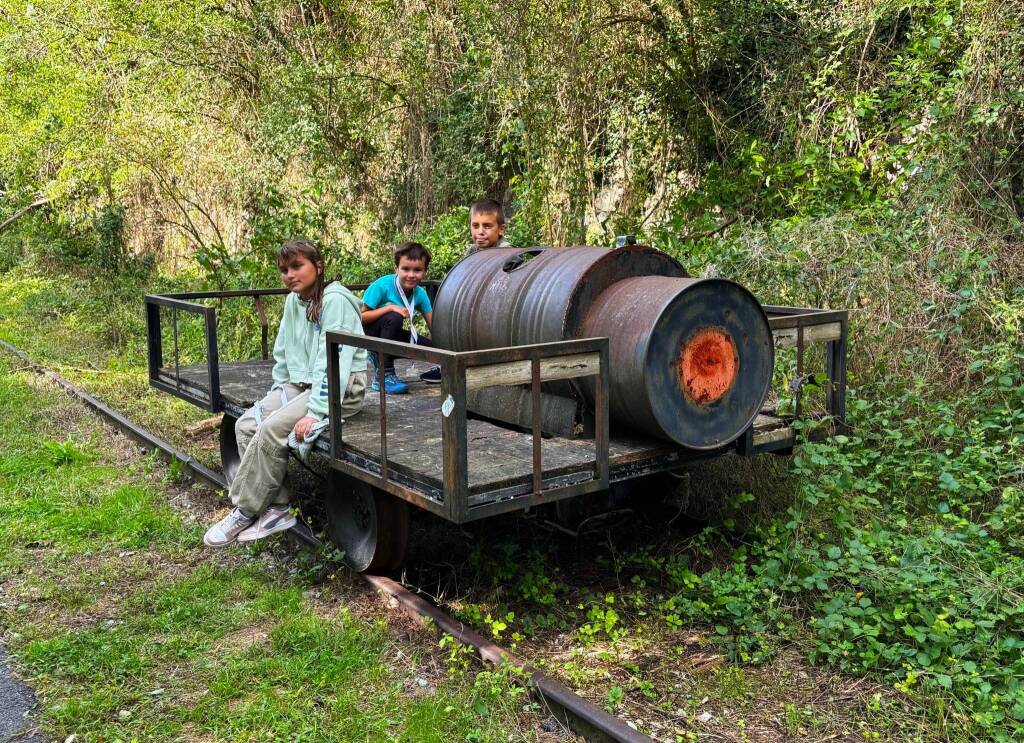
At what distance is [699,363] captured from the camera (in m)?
4.82

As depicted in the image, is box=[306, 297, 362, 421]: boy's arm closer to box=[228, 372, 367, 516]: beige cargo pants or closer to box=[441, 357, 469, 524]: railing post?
box=[228, 372, 367, 516]: beige cargo pants

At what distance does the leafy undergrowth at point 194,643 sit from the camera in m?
3.84

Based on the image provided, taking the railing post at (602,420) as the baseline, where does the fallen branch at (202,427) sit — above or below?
below

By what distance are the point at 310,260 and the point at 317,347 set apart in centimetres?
54

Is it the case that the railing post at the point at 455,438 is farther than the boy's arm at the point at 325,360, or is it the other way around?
the boy's arm at the point at 325,360

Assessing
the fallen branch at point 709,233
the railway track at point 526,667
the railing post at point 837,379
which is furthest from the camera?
the fallen branch at point 709,233

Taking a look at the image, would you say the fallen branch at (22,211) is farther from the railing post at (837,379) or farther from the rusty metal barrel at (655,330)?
the railing post at (837,379)

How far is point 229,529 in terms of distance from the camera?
217 inches

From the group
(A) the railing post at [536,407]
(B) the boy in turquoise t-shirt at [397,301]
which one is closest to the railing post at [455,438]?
(A) the railing post at [536,407]

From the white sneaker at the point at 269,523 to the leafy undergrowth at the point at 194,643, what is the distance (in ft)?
0.86

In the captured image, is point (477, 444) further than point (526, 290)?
No

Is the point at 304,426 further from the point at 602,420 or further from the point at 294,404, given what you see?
the point at 602,420

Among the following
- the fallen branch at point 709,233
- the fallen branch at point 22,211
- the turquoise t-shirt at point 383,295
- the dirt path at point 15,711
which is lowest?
the dirt path at point 15,711

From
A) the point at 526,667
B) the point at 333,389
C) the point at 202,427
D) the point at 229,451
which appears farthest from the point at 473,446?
the point at 202,427
